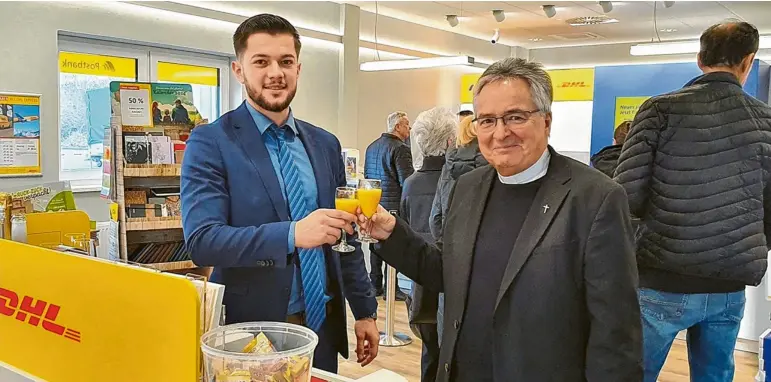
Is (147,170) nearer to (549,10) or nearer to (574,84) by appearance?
(549,10)

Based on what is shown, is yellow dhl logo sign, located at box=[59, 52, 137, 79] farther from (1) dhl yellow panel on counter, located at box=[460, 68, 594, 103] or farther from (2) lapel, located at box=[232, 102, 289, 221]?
(1) dhl yellow panel on counter, located at box=[460, 68, 594, 103]


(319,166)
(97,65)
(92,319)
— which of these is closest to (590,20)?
(97,65)

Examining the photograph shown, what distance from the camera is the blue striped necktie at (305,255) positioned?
197cm

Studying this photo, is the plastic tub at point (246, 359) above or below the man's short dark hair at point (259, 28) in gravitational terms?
below

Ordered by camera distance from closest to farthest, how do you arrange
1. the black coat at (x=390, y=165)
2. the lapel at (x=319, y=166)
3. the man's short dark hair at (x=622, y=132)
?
the lapel at (x=319, y=166), the man's short dark hair at (x=622, y=132), the black coat at (x=390, y=165)

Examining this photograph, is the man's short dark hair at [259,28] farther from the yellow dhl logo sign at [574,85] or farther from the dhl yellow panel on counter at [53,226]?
the yellow dhl logo sign at [574,85]

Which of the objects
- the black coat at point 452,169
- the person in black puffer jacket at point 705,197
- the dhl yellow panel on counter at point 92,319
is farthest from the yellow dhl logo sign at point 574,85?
the dhl yellow panel on counter at point 92,319

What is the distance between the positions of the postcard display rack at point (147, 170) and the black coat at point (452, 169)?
55.4 inches

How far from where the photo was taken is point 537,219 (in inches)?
67.2

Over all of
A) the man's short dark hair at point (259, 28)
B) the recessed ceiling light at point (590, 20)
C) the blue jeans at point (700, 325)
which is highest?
the recessed ceiling light at point (590, 20)

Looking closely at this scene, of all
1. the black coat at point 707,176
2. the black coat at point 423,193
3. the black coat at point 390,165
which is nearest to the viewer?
the black coat at point 707,176

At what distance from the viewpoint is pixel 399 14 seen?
1023cm

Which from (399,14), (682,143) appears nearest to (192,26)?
(399,14)

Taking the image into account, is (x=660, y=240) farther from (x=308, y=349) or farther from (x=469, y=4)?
(x=469, y=4)
